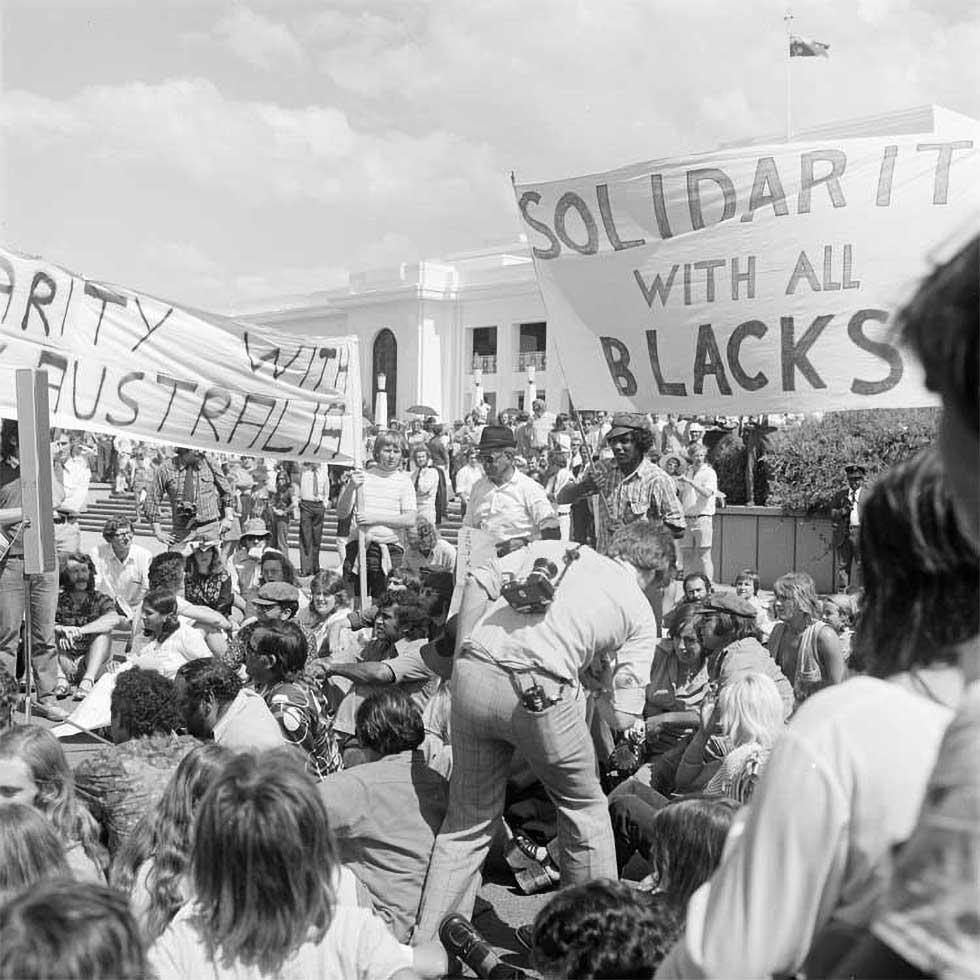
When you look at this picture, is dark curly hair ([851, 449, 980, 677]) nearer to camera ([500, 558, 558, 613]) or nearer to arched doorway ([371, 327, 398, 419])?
camera ([500, 558, 558, 613])

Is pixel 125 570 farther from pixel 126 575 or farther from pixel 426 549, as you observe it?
pixel 426 549

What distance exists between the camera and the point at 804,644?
614cm

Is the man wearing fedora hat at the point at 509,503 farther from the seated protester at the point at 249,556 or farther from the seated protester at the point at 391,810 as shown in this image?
the seated protester at the point at 391,810

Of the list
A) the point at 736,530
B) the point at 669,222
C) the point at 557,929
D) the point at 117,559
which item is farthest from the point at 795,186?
the point at 736,530

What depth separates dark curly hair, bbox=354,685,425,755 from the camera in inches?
178

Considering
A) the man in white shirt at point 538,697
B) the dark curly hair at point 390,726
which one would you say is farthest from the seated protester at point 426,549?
the man in white shirt at point 538,697

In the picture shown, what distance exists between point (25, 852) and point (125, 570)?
285 inches

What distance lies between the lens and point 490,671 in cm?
424

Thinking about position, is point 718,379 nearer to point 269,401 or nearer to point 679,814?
point 679,814

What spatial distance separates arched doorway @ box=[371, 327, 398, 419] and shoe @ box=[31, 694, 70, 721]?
62.7 m

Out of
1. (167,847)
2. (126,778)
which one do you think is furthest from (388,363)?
(167,847)

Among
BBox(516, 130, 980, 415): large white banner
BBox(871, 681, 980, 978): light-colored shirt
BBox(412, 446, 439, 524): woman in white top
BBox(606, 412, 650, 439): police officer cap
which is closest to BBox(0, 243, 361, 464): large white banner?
BBox(606, 412, 650, 439): police officer cap

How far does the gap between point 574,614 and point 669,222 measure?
2.63 meters

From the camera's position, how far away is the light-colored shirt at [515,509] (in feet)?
26.9
